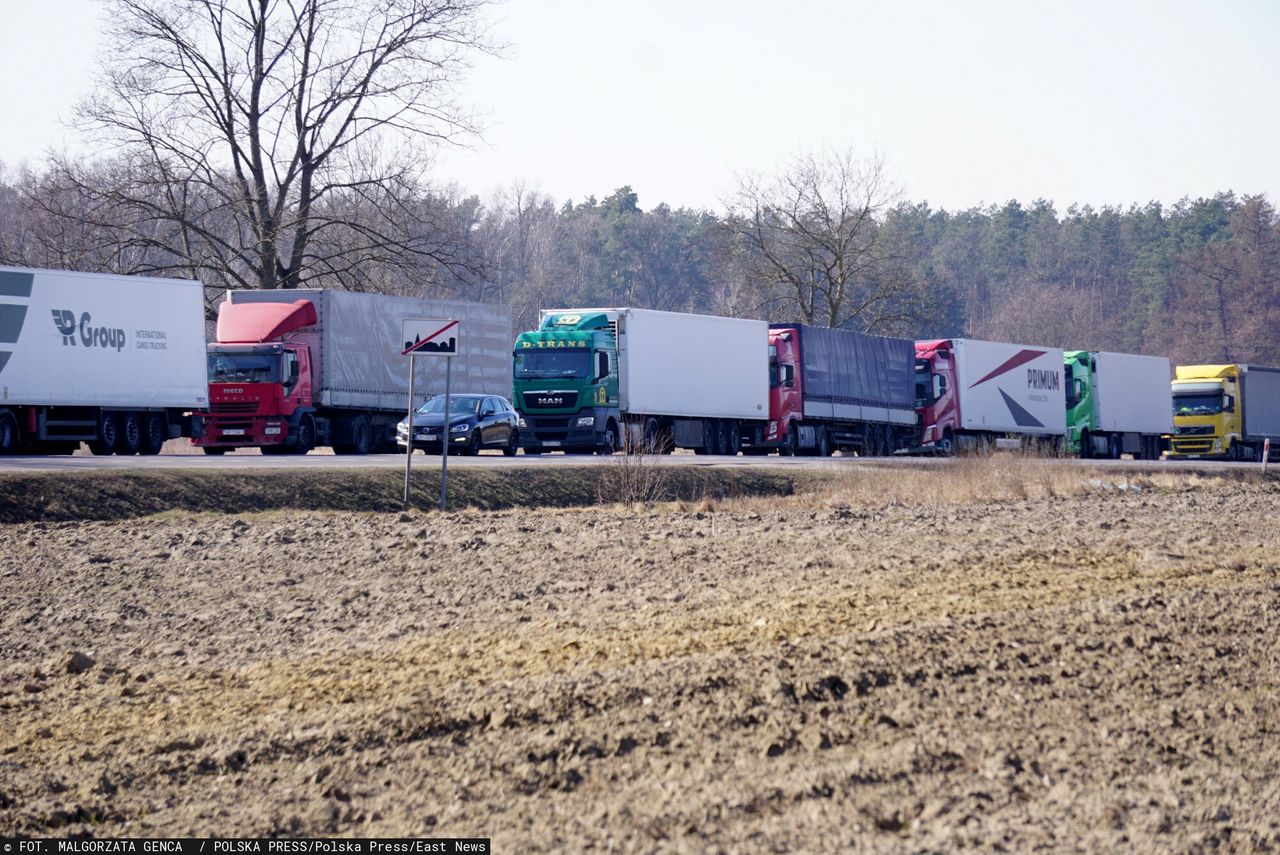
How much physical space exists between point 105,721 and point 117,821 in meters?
2.17

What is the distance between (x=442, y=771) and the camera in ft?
26.5

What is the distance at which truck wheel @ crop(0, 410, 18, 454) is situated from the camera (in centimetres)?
3083

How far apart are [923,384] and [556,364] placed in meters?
16.0

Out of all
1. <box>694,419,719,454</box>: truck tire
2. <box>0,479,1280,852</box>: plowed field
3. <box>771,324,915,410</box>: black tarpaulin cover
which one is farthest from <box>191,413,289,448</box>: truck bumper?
<box>0,479,1280,852</box>: plowed field

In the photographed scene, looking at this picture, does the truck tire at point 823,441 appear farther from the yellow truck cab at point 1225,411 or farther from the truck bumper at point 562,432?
the yellow truck cab at point 1225,411

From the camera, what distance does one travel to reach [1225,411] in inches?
2168

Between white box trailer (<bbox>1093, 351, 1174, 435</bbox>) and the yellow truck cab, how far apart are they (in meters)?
0.73

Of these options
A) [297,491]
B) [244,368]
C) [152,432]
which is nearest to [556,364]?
[244,368]

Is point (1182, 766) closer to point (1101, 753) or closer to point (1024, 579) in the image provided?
point (1101, 753)

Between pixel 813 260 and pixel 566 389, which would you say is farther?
pixel 813 260

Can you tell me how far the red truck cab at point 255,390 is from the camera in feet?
115

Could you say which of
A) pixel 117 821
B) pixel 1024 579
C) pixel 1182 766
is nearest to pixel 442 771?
pixel 117 821

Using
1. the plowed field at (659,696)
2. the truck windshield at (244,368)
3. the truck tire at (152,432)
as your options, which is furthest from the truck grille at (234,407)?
the plowed field at (659,696)

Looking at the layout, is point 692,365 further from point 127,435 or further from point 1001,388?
point 127,435
